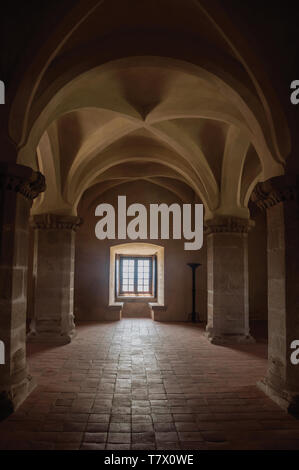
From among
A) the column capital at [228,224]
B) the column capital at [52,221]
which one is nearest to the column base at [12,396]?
the column capital at [52,221]

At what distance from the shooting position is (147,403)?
3666mm

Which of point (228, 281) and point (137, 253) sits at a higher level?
point (137, 253)

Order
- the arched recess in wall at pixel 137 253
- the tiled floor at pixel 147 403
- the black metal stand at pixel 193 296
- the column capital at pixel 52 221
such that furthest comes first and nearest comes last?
1. the arched recess in wall at pixel 137 253
2. the black metal stand at pixel 193 296
3. the column capital at pixel 52 221
4. the tiled floor at pixel 147 403

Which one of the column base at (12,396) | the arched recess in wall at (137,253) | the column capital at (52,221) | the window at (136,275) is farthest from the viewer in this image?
the window at (136,275)

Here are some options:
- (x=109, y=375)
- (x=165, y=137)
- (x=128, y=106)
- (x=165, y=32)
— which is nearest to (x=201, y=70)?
(x=165, y=32)

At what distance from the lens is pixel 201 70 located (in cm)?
421

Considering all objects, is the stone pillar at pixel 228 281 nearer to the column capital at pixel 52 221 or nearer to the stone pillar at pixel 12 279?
the column capital at pixel 52 221

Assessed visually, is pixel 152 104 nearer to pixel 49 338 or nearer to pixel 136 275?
pixel 49 338

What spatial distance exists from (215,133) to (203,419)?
17.7 ft

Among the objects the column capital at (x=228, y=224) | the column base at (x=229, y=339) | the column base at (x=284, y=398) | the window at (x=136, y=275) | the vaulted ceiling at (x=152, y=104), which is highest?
the vaulted ceiling at (x=152, y=104)

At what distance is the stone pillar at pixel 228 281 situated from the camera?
7.27m

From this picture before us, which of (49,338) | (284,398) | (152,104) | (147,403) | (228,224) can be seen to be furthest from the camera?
(228,224)

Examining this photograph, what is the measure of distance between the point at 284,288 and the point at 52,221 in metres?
5.41

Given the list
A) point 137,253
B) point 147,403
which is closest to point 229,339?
point 147,403
